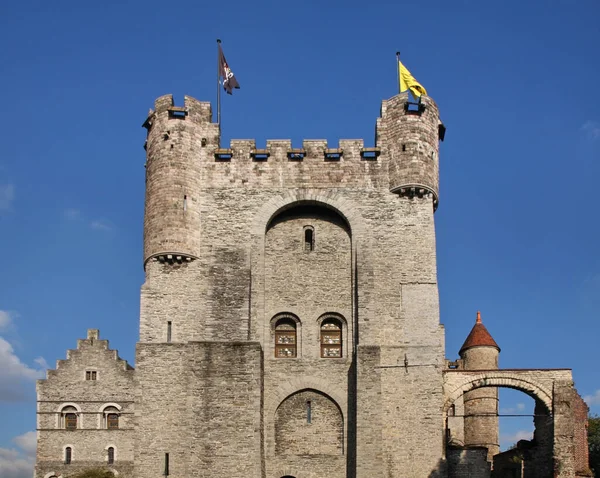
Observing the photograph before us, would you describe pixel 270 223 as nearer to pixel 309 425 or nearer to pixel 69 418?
pixel 309 425

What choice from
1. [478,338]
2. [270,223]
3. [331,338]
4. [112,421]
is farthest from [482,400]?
[112,421]

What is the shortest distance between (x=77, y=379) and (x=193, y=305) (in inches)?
531

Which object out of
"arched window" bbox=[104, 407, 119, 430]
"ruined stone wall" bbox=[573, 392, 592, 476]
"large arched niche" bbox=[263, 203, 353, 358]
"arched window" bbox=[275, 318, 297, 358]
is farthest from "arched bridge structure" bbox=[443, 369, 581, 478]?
"arched window" bbox=[104, 407, 119, 430]

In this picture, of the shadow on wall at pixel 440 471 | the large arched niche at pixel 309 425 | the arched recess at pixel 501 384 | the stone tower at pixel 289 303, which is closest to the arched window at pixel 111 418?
the stone tower at pixel 289 303

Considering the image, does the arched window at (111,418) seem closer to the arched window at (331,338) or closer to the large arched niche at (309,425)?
the large arched niche at (309,425)

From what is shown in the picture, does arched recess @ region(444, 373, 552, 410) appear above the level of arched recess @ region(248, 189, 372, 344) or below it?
below

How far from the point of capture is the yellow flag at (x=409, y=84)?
1667 inches

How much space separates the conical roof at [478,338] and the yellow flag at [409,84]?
15.5 m

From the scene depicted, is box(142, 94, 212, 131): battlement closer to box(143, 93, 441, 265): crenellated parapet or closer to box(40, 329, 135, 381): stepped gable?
box(143, 93, 441, 265): crenellated parapet

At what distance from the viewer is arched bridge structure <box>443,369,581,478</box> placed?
38250 millimetres

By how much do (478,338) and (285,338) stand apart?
16.8 m

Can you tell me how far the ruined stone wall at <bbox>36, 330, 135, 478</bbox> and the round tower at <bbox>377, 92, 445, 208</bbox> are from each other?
57.5 ft

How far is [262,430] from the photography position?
36812 millimetres

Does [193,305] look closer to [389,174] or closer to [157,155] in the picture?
[157,155]
